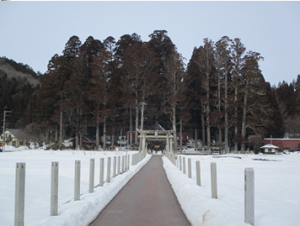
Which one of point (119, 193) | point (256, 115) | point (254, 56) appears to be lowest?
point (119, 193)

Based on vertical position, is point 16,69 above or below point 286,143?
above

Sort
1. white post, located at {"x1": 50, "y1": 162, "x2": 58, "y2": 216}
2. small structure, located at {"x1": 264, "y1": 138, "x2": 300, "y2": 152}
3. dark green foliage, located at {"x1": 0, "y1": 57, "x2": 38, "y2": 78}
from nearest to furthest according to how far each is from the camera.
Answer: white post, located at {"x1": 50, "y1": 162, "x2": 58, "y2": 216}
small structure, located at {"x1": 264, "y1": 138, "x2": 300, "y2": 152}
dark green foliage, located at {"x1": 0, "y1": 57, "x2": 38, "y2": 78}

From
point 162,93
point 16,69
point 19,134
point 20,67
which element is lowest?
point 19,134

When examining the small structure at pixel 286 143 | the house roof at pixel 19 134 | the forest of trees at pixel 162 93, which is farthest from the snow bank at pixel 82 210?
the house roof at pixel 19 134

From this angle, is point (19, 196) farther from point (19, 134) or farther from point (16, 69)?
point (16, 69)

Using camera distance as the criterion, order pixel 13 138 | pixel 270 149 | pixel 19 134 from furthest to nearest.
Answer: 1. pixel 13 138
2. pixel 19 134
3. pixel 270 149

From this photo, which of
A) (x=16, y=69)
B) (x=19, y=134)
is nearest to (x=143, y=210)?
(x=19, y=134)

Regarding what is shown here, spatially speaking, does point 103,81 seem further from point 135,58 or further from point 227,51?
point 227,51

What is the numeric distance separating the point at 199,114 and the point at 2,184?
157ft

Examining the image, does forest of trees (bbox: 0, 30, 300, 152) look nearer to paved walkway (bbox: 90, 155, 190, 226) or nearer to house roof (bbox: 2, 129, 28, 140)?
house roof (bbox: 2, 129, 28, 140)

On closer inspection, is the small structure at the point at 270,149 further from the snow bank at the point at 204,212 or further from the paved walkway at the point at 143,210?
the snow bank at the point at 204,212

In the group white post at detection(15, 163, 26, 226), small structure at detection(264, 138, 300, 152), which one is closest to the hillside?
small structure at detection(264, 138, 300, 152)

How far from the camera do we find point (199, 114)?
53.8 m

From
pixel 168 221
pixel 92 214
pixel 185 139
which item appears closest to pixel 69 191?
pixel 92 214
